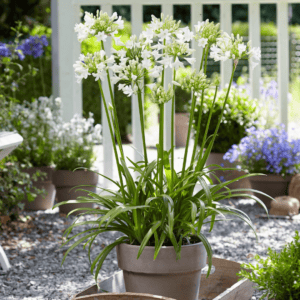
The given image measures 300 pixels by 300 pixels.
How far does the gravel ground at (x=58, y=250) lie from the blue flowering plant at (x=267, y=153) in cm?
35

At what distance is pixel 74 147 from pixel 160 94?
87.5 inches

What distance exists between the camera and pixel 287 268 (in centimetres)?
142

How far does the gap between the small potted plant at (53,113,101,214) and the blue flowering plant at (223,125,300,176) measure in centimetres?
106

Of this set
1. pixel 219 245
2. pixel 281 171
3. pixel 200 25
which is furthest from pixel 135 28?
pixel 200 25

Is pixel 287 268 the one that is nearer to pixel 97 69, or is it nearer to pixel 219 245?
pixel 97 69

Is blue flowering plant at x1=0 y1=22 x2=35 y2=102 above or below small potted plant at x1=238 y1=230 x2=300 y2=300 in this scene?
above

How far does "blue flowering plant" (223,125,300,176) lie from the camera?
3533 millimetres

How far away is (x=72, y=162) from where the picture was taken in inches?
140

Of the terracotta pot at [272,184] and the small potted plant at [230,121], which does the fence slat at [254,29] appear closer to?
the small potted plant at [230,121]

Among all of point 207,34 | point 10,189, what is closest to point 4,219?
point 10,189

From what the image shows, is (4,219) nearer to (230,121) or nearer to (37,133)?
(37,133)

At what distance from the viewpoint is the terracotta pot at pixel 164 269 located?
5.21 ft

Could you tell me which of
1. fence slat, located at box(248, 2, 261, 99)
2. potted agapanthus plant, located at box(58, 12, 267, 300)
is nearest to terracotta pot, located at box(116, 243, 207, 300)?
potted agapanthus plant, located at box(58, 12, 267, 300)

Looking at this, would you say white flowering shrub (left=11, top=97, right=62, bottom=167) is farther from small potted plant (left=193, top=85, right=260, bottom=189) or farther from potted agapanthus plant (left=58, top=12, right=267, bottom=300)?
potted agapanthus plant (left=58, top=12, right=267, bottom=300)
